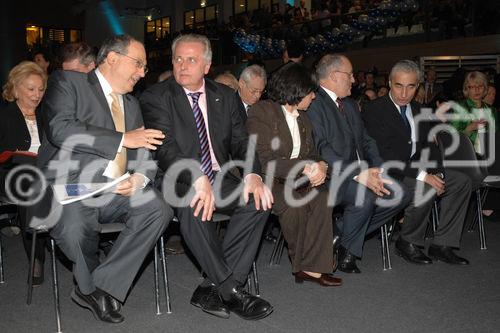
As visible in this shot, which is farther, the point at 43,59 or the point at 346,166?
the point at 43,59

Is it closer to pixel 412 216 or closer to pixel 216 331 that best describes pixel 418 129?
pixel 412 216

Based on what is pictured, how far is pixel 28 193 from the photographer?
11.3ft

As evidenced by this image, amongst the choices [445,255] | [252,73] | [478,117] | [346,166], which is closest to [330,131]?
[346,166]

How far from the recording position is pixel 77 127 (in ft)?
10.2

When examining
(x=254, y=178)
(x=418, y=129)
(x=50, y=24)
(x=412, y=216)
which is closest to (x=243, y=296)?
(x=254, y=178)

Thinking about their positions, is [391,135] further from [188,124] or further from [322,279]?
[188,124]

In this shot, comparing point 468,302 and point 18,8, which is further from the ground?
point 18,8

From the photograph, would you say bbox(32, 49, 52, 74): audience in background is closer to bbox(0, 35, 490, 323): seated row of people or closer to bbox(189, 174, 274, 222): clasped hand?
bbox(0, 35, 490, 323): seated row of people

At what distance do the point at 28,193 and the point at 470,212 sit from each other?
454 centimetres

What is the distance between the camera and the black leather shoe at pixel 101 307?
10.4ft

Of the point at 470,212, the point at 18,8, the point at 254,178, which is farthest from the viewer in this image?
the point at 18,8

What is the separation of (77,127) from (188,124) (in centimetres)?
68

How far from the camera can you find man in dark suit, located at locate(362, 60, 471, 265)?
4.43 metres

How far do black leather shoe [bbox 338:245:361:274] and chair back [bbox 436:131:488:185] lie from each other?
3.80ft
